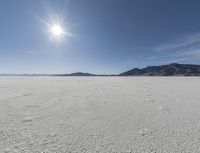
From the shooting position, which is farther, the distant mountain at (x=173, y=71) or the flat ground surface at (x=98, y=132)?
the distant mountain at (x=173, y=71)

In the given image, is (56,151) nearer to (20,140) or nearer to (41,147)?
(41,147)

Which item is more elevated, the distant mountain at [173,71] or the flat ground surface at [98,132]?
the distant mountain at [173,71]

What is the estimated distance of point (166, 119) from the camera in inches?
127

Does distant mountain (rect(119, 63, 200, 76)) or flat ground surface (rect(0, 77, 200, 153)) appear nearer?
flat ground surface (rect(0, 77, 200, 153))

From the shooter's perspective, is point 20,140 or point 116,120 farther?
point 116,120

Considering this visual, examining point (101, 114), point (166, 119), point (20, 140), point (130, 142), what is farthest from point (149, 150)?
point (20, 140)

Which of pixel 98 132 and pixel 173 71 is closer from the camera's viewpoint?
pixel 98 132

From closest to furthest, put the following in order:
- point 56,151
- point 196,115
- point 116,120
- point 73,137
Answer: point 56,151 → point 73,137 → point 116,120 → point 196,115

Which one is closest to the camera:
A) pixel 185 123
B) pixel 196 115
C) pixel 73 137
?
pixel 73 137

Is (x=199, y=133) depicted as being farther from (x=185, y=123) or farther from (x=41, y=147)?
(x=41, y=147)

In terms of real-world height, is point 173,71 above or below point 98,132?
above

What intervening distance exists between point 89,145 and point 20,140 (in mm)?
1155

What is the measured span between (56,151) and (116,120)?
163 centimetres

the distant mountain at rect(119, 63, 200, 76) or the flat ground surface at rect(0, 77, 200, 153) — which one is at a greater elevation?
the distant mountain at rect(119, 63, 200, 76)
